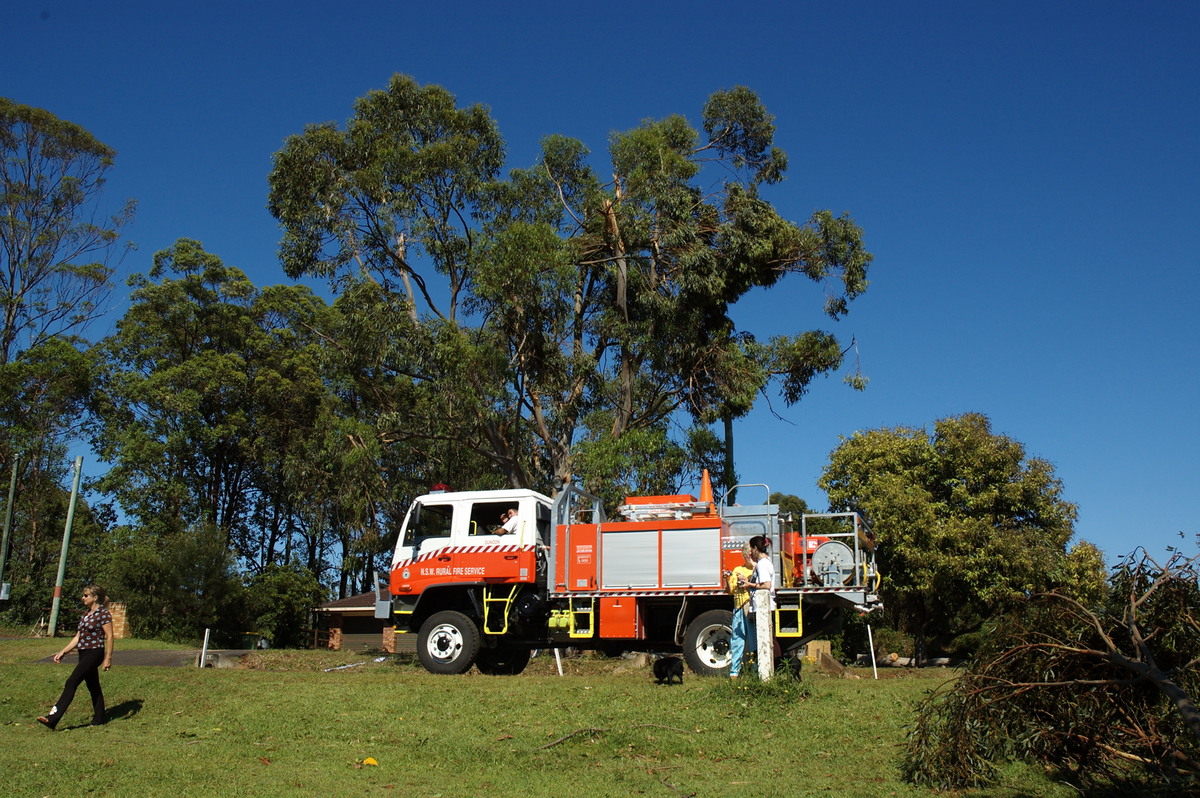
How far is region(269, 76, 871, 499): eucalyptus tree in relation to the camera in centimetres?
2509

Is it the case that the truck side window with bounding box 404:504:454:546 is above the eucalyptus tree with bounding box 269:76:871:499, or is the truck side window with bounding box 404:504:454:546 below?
below

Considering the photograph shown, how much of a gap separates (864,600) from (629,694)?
Result: 4710 millimetres

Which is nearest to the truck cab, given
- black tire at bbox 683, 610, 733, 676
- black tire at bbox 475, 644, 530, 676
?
black tire at bbox 475, 644, 530, 676

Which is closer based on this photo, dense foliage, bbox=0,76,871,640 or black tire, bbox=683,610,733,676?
black tire, bbox=683,610,733,676

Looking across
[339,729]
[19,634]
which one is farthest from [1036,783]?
[19,634]

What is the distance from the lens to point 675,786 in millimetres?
7211

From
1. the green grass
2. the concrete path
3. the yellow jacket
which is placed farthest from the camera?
the concrete path

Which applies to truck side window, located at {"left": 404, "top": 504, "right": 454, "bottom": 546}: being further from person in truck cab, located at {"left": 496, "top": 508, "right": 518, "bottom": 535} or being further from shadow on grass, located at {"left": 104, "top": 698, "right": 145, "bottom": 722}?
shadow on grass, located at {"left": 104, "top": 698, "right": 145, "bottom": 722}

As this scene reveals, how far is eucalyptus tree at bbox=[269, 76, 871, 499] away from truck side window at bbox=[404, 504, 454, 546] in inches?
334

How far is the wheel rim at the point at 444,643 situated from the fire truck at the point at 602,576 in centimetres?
2

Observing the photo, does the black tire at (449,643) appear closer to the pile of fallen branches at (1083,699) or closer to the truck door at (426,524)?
the truck door at (426,524)

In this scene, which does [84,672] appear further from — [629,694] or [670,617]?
[670,617]

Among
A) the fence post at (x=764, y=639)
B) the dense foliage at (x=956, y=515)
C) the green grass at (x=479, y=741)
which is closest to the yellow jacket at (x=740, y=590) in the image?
the fence post at (x=764, y=639)

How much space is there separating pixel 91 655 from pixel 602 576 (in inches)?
275
